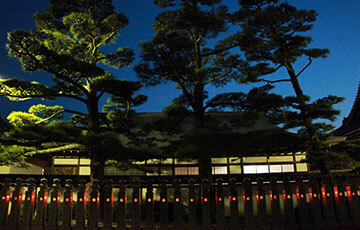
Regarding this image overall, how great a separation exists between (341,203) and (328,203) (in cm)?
33

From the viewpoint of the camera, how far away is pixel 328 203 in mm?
6051

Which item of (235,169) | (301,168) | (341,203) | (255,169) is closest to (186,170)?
(235,169)

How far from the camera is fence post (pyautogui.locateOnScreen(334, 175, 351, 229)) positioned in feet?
19.8

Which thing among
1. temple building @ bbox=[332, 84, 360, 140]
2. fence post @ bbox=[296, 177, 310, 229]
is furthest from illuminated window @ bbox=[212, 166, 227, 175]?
fence post @ bbox=[296, 177, 310, 229]

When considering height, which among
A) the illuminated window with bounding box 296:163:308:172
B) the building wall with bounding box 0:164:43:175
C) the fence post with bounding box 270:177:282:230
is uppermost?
the building wall with bounding box 0:164:43:175

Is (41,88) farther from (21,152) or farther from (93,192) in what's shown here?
(93,192)

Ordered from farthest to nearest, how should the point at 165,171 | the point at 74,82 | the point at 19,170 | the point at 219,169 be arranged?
the point at 219,169, the point at 165,171, the point at 19,170, the point at 74,82

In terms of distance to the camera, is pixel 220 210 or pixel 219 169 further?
pixel 219 169

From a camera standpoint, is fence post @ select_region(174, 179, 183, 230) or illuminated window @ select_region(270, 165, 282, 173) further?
illuminated window @ select_region(270, 165, 282, 173)

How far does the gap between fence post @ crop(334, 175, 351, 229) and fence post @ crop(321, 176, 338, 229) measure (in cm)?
13

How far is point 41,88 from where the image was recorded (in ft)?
24.4

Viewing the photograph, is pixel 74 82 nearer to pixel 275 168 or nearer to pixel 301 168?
pixel 275 168

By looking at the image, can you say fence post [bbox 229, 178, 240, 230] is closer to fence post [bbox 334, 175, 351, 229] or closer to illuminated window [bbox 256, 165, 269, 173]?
fence post [bbox 334, 175, 351, 229]

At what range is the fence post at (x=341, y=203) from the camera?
604 cm
